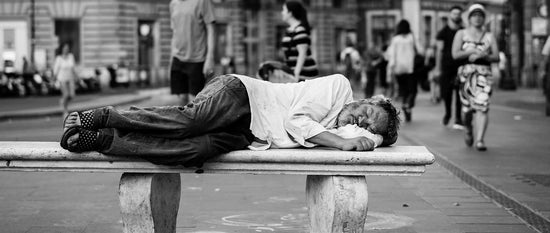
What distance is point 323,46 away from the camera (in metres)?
59.1

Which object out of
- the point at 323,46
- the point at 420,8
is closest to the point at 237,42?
the point at 323,46

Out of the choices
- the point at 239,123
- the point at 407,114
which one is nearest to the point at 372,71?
the point at 407,114

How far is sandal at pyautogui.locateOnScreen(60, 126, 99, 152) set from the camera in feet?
15.0

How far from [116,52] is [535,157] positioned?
121 ft

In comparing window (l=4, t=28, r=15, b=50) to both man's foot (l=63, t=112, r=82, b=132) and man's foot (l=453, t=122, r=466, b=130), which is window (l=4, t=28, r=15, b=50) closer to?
man's foot (l=453, t=122, r=466, b=130)

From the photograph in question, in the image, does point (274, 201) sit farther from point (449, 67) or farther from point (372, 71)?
point (372, 71)

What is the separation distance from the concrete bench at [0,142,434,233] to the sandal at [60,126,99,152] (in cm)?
4

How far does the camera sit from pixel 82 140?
4574 millimetres

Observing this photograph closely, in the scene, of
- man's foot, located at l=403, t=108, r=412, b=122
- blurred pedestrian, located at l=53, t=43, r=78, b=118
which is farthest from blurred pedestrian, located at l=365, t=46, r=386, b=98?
man's foot, located at l=403, t=108, r=412, b=122

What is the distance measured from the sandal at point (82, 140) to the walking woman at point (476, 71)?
23.7 ft

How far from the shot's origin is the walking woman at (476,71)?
1120 cm

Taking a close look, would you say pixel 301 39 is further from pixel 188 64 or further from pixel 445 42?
pixel 445 42

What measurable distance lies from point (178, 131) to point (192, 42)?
20.7 ft

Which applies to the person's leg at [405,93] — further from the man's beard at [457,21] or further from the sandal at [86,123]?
the sandal at [86,123]
